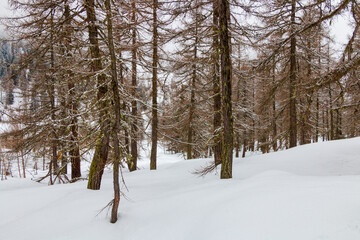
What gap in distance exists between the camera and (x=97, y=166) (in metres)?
5.43

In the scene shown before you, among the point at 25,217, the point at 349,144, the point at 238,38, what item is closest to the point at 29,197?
the point at 25,217

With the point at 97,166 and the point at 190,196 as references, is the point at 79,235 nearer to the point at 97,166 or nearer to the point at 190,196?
the point at 190,196

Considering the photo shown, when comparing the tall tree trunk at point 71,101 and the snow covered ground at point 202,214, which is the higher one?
the tall tree trunk at point 71,101

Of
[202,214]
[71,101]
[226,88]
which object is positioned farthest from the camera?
[71,101]

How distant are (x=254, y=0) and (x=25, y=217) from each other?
7.31m

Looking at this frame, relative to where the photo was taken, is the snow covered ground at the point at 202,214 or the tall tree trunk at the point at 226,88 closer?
the snow covered ground at the point at 202,214

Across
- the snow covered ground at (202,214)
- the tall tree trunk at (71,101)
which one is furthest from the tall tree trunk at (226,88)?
the tall tree trunk at (71,101)

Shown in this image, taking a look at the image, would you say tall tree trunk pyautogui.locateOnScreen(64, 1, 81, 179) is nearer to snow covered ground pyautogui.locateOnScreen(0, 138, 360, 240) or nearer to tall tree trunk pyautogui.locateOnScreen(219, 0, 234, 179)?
snow covered ground pyautogui.locateOnScreen(0, 138, 360, 240)

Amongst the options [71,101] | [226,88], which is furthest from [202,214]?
[71,101]

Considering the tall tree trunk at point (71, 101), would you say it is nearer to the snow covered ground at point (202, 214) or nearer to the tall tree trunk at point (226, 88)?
the snow covered ground at point (202, 214)

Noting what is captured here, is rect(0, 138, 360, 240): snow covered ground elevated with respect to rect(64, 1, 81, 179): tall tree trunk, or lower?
lower

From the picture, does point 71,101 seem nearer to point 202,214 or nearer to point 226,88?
point 226,88

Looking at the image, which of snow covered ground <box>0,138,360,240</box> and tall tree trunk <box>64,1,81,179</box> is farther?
tall tree trunk <box>64,1,81,179</box>

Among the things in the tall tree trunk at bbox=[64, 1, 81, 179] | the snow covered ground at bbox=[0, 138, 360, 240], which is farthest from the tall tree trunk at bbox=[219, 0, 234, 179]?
the tall tree trunk at bbox=[64, 1, 81, 179]
